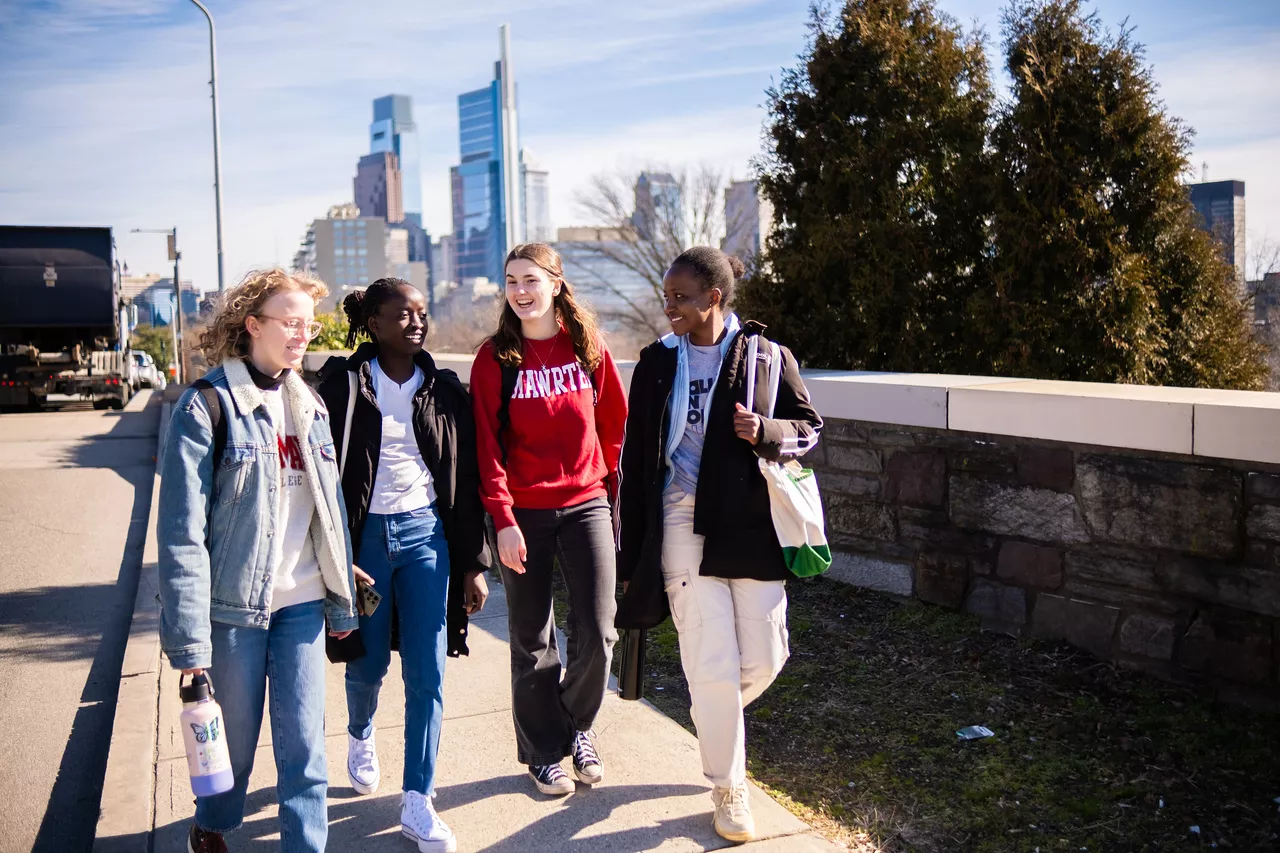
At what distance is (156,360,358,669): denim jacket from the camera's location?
2664mm

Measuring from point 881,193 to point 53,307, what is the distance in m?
20.0

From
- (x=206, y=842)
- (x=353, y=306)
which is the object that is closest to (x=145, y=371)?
(x=353, y=306)

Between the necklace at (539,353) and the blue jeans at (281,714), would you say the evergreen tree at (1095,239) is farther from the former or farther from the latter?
the blue jeans at (281,714)

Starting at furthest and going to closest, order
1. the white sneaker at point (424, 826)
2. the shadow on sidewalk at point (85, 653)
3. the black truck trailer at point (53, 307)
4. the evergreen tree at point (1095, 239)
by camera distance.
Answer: the black truck trailer at point (53, 307) → the evergreen tree at point (1095, 239) → the shadow on sidewalk at point (85, 653) → the white sneaker at point (424, 826)

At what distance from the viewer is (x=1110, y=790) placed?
3.54m

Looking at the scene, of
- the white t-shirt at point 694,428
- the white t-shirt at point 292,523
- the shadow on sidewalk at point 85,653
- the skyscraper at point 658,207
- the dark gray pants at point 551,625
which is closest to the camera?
the white t-shirt at point 292,523

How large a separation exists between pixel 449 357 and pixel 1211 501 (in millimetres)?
8007

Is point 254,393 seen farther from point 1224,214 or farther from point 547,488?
point 1224,214

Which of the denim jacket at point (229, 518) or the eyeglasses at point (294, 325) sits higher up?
the eyeglasses at point (294, 325)

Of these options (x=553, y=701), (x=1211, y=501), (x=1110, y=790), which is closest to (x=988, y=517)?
(x=1211, y=501)

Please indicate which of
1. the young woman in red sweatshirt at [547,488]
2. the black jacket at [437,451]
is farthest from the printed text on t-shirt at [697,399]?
the black jacket at [437,451]

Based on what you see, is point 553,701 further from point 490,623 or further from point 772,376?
point 490,623

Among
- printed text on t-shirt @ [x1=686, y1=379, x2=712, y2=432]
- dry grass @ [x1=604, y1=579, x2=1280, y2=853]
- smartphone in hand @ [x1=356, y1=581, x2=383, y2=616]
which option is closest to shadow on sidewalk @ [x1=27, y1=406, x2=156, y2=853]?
smartphone in hand @ [x1=356, y1=581, x2=383, y2=616]

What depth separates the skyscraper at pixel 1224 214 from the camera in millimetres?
7309
